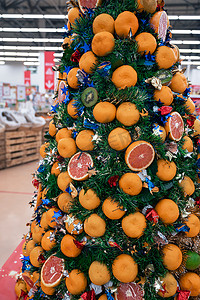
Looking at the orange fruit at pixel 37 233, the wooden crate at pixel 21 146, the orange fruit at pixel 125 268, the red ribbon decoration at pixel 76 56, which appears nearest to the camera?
the orange fruit at pixel 125 268

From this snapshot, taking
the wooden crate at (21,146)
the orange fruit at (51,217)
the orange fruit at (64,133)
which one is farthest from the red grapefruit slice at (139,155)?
the wooden crate at (21,146)

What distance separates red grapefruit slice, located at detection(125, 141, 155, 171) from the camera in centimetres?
104

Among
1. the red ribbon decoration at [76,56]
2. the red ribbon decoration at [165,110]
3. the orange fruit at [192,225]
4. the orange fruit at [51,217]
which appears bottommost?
the orange fruit at [51,217]

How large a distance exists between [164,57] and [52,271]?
113cm

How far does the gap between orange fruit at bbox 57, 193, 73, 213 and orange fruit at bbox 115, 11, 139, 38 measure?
786mm

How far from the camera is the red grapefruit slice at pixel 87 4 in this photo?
1168 mm

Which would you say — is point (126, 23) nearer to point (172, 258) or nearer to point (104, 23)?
point (104, 23)

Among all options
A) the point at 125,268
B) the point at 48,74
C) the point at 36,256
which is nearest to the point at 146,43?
the point at 125,268

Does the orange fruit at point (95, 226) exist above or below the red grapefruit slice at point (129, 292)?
above

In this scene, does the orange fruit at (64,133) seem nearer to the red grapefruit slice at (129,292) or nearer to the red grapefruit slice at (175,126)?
the red grapefruit slice at (175,126)

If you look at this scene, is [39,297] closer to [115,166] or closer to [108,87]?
[115,166]

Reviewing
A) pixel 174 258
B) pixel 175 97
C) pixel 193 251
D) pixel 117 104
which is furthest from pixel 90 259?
pixel 175 97

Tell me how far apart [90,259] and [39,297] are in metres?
0.43

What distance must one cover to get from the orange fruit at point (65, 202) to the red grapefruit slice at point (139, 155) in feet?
1.16
